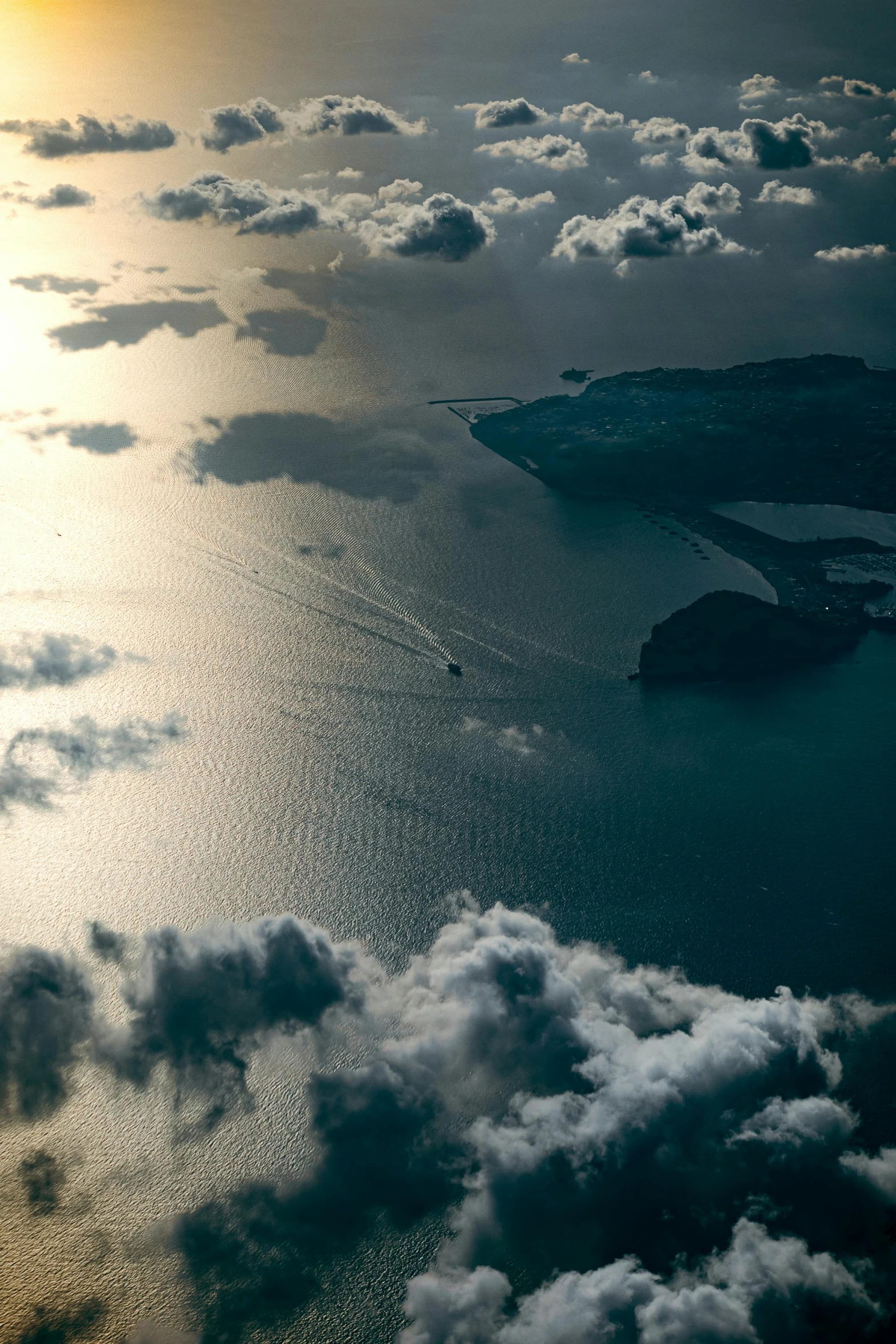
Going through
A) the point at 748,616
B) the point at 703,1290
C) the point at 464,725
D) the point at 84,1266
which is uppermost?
the point at 748,616

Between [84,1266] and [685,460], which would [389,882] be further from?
[685,460]

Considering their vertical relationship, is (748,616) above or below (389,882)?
above

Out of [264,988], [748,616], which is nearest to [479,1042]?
[264,988]

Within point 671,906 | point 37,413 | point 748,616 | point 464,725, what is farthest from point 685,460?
point 37,413

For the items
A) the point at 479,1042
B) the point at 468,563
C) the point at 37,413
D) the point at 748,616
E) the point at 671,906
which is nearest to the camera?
the point at 479,1042

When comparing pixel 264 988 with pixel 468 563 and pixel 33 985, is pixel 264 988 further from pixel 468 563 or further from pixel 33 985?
pixel 468 563

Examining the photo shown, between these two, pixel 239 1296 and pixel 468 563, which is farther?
pixel 468 563

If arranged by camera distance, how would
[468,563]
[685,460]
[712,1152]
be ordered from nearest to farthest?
1. [712,1152]
2. [468,563]
3. [685,460]
